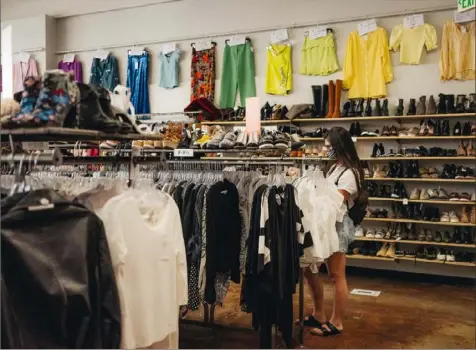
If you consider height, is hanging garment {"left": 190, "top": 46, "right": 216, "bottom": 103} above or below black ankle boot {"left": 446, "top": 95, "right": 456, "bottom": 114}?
above

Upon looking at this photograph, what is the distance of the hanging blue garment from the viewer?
752 centimetres

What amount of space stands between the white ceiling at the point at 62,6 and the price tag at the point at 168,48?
67cm

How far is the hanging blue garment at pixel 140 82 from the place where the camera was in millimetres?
7520

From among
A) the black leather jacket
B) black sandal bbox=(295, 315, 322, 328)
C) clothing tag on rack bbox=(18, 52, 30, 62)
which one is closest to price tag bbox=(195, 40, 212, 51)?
clothing tag on rack bbox=(18, 52, 30, 62)

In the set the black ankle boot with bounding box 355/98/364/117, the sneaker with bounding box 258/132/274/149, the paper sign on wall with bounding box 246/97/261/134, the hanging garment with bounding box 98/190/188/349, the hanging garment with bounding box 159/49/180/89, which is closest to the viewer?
the hanging garment with bounding box 98/190/188/349

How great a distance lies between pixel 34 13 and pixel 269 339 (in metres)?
7.36

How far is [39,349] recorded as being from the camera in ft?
5.04

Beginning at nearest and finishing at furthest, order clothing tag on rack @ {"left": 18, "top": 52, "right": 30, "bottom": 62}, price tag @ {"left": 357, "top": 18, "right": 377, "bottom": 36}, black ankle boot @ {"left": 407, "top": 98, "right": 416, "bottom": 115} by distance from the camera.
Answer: black ankle boot @ {"left": 407, "top": 98, "right": 416, "bottom": 115} → price tag @ {"left": 357, "top": 18, "right": 377, "bottom": 36} → clothing tag on rack @ {"left": 18, "top": 52, "right": 30, "bottom": 62}

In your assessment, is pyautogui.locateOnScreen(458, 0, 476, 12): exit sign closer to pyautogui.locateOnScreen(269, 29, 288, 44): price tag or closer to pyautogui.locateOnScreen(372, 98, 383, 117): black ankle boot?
pyautogui.locateOnScreen(372, 98, 383, 117): black ankle boot

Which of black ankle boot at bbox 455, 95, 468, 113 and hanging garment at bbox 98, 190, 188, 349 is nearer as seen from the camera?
hanging garment at bbox 98, 190, 188, 349

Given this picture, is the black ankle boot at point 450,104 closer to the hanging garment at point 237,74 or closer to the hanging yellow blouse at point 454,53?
the hanging yellow blouse at point 454,53

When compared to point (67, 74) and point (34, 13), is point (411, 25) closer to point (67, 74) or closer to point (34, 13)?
point (67, 74)

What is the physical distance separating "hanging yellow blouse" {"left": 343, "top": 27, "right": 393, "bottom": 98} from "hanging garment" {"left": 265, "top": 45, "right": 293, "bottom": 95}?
800 mm

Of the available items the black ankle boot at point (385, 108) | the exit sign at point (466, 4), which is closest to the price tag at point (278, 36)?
the black ankle boot at point (385, 108)
